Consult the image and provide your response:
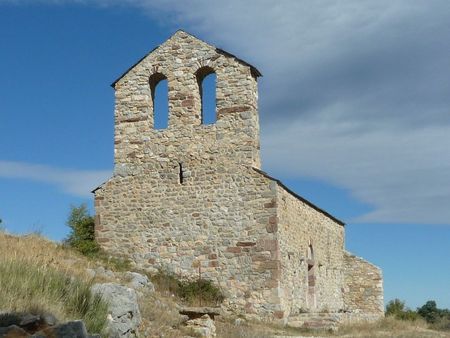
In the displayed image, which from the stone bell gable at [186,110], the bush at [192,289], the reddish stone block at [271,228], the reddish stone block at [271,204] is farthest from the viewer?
the stone bell gable at [186,110]

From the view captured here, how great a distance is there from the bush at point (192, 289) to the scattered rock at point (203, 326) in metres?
4.88

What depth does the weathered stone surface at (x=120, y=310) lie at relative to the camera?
8.95 metres

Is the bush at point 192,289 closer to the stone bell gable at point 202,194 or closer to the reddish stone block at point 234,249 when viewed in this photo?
the stone bell gable at point 202,194

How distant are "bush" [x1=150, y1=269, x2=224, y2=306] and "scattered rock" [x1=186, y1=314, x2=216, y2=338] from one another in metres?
4.88

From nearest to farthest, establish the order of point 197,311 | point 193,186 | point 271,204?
point 197,311 < point 271,204 < point 193,186

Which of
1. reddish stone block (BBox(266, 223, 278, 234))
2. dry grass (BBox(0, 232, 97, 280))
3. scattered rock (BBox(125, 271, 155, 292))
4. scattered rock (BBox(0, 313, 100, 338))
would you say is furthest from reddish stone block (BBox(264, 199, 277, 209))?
scattered rock (BBox(0, 313, 100, 338))

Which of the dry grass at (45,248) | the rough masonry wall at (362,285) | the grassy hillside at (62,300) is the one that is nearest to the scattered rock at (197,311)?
the grassy hillside at (62,300)

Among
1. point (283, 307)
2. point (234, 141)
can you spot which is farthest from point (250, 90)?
point (283, 307)

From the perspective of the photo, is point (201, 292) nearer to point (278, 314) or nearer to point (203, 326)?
point (278, 314)

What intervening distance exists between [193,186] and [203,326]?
283 inches

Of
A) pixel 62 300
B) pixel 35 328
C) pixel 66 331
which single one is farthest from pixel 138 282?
pixel 66 331

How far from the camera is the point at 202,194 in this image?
746 inches

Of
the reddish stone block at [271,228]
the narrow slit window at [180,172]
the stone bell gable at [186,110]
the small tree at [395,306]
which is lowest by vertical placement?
the small tree at [395,306]

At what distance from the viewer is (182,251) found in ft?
61.9
